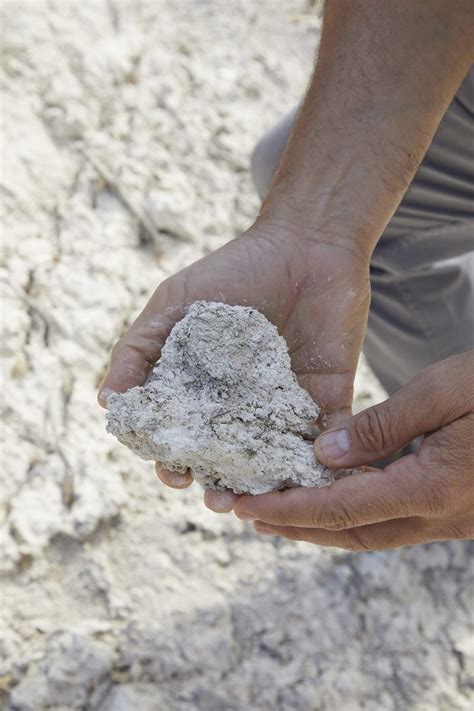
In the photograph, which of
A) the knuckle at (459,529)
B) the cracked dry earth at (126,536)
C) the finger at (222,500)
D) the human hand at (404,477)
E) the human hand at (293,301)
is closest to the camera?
the human hand at (404,477)

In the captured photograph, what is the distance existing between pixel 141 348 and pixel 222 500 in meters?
0.41

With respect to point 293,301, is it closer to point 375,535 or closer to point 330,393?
point 330,393

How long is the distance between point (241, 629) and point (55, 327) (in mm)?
1194

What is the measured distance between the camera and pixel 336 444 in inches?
58.2

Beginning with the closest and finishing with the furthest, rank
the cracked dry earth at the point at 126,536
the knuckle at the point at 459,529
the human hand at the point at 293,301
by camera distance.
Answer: the knuckle at the point at 459,529, the human hand at the point at 293,301, the cracked dry earth at the point at 126,536

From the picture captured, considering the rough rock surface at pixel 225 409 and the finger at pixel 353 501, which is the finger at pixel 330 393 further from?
the finger at pixel 353 501

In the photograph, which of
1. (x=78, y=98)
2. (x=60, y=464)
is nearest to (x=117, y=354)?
(x=60, y=464)

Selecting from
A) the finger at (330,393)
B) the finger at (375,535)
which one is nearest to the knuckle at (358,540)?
the finger at (375,535)

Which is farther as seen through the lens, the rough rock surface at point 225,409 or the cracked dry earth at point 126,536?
the cracked dry earth at point 126,536

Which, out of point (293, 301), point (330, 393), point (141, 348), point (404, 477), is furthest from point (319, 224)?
point (404, 477)

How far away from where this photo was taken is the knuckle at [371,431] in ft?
4.69

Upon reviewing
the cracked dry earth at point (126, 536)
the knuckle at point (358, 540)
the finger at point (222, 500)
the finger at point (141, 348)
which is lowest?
the cracked dry earth at point (126, 536)

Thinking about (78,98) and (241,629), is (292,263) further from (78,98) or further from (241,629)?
(78,98)

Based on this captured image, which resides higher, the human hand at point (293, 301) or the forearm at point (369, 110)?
the forearm at point (369, 110)
